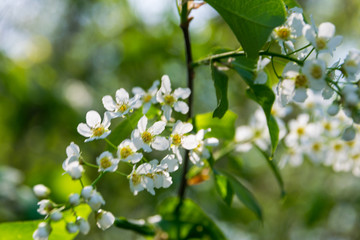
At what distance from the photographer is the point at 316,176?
3.08 metres

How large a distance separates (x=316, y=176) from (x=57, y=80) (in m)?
2.17

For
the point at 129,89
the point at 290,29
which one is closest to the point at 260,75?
the point at 290,29

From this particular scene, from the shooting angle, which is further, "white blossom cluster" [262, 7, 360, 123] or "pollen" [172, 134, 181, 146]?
"pollen" [172, 134, 181, 146]

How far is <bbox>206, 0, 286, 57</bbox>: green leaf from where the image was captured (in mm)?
785

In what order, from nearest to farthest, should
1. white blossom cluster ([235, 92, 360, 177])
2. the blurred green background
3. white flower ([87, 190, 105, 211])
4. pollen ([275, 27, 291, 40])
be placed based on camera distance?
white flower ([87, 190, 105, 211]), pollen ([275, 27, 291, 40]), white blossom cluster ([235, 92, 360, 177]), the blurred green background

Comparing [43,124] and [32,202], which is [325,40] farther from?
[43,124]

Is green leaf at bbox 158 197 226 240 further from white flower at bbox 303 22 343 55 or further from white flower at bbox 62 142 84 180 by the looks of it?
white flower at bbox 303 22 343 55

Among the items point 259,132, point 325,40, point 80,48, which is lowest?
point 259,132

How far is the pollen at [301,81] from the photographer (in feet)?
2.85

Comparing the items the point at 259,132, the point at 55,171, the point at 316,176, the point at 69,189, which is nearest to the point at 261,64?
the point at 259,132

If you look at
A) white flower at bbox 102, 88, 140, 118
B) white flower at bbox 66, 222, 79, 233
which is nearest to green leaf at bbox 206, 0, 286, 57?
white flower at bbox 102, 88, 140, 118

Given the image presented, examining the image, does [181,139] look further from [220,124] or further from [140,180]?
[220,124]

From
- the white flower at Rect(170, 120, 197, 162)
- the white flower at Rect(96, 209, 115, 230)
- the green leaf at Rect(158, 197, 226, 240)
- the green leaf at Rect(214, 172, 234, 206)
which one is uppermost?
the white flower at Rect(170, 120, 197, 162)

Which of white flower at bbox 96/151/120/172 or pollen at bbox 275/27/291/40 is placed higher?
pollen at bbox 275/27/291/40
